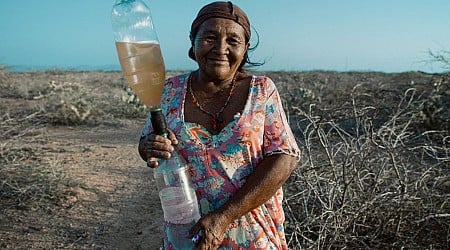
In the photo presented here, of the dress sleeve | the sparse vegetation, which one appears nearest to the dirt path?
the sparse vegetation

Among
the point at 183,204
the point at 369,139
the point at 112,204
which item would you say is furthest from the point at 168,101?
the point at 112,204

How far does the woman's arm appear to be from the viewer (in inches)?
65.4

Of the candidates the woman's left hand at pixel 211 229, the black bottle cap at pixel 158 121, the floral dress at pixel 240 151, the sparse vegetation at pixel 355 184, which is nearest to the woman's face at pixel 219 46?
the floral dress at pixel 240 151

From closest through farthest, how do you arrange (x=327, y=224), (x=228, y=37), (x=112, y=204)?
1. (x=228, y=37)
2. (x=327, y=224)
3. (x=112, y=204)

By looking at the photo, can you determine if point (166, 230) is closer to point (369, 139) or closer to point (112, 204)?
point (369, 139)

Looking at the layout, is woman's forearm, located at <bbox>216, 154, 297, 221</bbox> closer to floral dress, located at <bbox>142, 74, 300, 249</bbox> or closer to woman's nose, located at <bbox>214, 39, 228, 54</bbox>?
floral dress, located at <bbox>142, 74, 300, 249</bbox>

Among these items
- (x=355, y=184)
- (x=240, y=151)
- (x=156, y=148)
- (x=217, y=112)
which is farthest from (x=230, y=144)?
(x=355, y=184)

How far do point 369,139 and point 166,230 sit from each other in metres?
2.00

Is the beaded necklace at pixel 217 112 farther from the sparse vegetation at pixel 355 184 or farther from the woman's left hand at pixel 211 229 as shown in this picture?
the sparse vegetation at pixel 355 184

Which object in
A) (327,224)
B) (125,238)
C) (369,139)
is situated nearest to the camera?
(327,224)

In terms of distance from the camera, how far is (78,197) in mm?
4797

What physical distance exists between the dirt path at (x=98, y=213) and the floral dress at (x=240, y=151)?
7.51 feet

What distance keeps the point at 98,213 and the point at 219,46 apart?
10.5 feet

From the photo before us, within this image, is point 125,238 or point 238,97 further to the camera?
point 125,238
